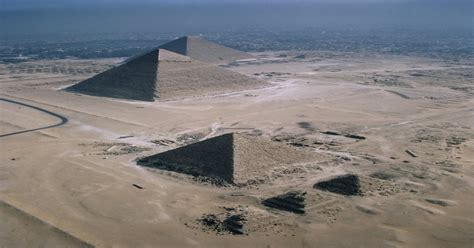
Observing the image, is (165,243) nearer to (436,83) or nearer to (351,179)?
(351,179)

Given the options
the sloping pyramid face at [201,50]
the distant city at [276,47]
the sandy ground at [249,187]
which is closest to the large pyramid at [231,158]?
the sandy ground at [249,187]

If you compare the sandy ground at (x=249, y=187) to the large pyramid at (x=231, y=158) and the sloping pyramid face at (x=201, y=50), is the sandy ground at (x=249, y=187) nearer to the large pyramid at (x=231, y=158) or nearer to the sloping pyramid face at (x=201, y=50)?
the large pyramid at (x=231, y=158)

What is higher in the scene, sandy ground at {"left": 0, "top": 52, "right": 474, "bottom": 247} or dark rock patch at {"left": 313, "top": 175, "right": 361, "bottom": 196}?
dark rock patch at {"left": 313, "top": 175, "right": 361, "bottom": 196}

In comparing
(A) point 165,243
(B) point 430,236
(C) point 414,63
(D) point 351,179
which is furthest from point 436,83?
(A) point 165,243

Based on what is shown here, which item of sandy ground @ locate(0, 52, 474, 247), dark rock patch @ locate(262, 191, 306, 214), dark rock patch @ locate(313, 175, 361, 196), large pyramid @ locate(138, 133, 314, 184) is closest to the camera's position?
sandy ground @ locate(0, 52, 474, 247)

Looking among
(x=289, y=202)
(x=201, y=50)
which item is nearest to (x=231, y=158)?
(x=289, y=202)

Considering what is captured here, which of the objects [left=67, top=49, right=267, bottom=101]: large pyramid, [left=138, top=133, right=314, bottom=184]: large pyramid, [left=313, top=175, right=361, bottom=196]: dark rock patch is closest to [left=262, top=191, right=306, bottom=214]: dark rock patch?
[left=313, top=175, right=361, bottom=196]: dark rock patch

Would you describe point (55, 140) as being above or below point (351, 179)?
below

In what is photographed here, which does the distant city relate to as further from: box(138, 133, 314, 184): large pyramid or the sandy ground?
box(138, 133, 314, 184): large pyramid
